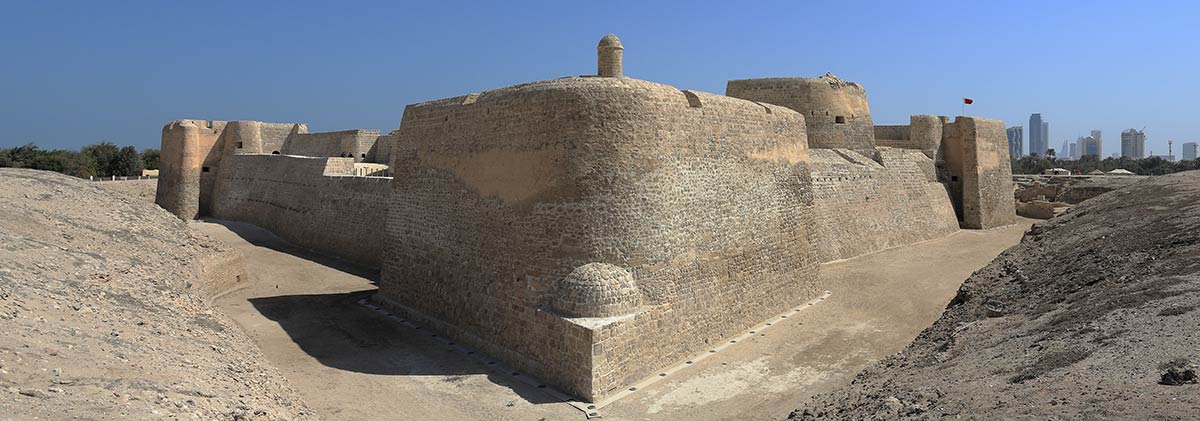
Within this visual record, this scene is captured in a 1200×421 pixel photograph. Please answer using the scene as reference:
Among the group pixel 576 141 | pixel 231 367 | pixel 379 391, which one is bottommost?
pixel 379 391

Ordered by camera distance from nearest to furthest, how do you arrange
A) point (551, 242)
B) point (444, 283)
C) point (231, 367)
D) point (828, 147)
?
point (231, 367)
point (551, 242)
point (444, 283)
point (828, 147)

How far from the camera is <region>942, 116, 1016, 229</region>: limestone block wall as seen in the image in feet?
78.6

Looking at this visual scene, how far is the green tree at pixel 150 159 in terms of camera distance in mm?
46294

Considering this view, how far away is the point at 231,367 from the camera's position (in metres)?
7.27

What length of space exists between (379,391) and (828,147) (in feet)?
54.1

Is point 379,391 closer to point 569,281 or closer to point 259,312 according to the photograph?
point 569,281

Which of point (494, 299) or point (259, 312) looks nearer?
point (494, 299)

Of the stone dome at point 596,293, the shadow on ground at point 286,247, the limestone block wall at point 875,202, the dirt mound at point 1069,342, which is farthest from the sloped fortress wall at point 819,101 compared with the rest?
the stone dome at point 596,293

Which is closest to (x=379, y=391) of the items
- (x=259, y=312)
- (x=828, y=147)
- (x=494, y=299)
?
(x=494, y=299)

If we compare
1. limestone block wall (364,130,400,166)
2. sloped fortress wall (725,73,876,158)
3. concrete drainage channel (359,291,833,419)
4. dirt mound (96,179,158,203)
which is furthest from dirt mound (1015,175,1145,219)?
dirt mound (96,179,158,203)

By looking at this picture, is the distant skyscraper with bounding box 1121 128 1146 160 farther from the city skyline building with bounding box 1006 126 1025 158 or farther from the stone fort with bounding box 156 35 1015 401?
the stone fort with bounding box 156 35 1015 401

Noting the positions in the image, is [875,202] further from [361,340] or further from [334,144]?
[334,144]

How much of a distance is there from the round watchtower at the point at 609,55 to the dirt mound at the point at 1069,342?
5.97 m

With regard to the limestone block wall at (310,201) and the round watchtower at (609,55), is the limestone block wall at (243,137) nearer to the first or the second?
the limestone block wall at (310,201)
